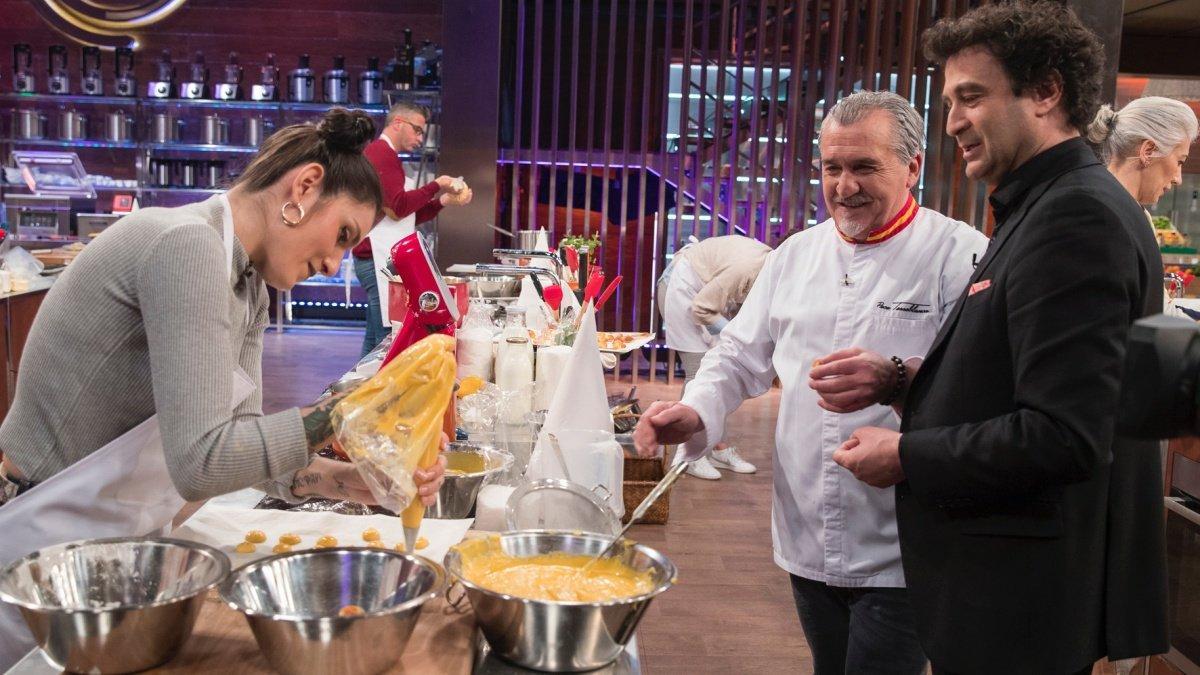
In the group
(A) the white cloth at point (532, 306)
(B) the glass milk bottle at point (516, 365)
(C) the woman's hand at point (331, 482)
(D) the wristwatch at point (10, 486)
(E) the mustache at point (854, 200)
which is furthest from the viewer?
(A) the white cloth at point (532, 306)

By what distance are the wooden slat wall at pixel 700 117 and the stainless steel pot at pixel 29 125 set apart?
15.6 feet

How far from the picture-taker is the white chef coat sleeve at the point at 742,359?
2.02m

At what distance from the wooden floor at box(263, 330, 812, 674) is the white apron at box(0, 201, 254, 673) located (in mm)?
1976

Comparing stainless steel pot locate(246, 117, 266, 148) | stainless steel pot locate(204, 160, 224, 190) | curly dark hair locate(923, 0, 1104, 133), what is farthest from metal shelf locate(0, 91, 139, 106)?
curly dark hair locate(923, 0, 1104, 133)

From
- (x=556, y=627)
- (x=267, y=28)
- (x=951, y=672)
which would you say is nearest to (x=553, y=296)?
(x=951, y=672)

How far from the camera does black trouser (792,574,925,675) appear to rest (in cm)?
178

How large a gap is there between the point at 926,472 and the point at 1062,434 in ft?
0.64

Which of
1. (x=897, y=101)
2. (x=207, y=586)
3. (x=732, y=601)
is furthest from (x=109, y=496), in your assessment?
(x=732, y=601)

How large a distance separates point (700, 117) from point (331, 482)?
22.1 feet

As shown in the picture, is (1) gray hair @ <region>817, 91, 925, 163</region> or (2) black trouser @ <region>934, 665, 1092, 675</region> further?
(1) gray hair @ <region>817, 91, 925, 163</region>

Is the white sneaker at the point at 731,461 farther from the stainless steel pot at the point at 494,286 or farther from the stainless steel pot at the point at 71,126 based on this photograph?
the stainless steel pot at the point at 71,126

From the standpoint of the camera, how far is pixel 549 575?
4.09 feet

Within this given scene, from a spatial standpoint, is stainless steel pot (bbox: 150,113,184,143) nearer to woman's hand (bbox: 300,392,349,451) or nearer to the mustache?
the mustache

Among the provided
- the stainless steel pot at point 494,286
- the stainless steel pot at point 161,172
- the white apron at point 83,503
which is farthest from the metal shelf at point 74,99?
the white apron at point 83,503
